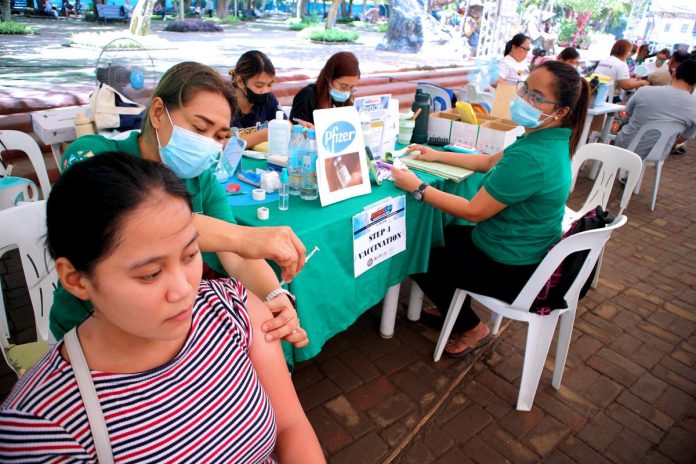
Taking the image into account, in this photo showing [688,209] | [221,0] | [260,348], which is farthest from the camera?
[221,0]

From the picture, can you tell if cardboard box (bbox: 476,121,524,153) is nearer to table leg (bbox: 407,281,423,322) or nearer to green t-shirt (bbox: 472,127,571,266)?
green t-shirt (bbox: 472,127,571,266)

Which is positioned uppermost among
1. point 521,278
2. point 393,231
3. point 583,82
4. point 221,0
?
point 221,0

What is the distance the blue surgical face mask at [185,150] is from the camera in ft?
4.93

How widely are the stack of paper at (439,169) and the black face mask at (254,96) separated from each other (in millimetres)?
1114

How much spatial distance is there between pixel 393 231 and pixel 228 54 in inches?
448

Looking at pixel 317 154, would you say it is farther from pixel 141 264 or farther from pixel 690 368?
pixel 690 368

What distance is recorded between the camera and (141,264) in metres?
0.82

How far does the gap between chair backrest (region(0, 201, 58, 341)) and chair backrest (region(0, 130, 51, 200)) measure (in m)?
1.03

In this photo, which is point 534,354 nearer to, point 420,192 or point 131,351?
point 420,192

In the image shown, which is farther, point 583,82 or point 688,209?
point 688,209

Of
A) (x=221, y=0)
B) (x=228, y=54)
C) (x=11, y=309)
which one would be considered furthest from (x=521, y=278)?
(x=221, y=0)

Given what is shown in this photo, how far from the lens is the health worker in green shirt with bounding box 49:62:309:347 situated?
1.31 metres

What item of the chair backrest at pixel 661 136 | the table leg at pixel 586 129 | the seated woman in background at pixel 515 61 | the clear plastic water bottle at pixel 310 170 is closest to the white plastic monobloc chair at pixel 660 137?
the chair backrest at pixel 661 136

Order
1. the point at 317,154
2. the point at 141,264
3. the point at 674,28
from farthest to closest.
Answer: the point at 674,28 < the point at 317,154 < the point at 141,264
